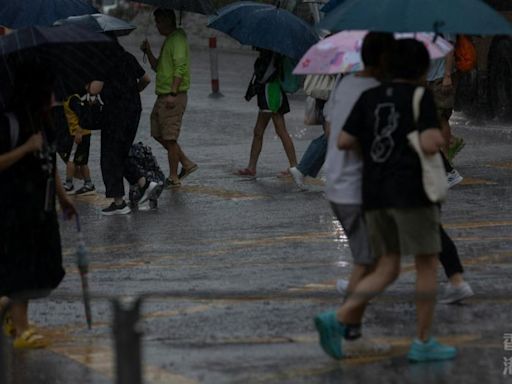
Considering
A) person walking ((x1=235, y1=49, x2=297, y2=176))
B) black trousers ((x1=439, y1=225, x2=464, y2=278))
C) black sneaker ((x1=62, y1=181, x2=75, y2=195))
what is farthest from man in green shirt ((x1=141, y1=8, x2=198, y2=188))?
black trousers ((x1=439, y1=225, x2=464, y2=278))

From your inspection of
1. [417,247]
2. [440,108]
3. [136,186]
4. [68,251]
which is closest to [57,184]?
[417,247]

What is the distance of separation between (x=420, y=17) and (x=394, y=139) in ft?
3.05

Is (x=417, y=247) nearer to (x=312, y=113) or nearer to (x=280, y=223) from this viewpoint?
(x=280, y=223)

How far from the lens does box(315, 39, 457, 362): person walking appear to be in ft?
24.0

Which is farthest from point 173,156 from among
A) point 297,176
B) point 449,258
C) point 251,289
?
point 449,258

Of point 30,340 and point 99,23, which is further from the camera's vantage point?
point 99,23

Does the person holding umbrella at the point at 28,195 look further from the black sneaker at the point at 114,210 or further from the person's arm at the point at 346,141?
the black sneaker at the point at 114,210

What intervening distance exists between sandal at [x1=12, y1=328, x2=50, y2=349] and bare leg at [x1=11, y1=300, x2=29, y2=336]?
0.04m

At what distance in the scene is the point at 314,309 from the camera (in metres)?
9.02

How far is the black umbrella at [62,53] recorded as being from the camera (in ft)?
28.7

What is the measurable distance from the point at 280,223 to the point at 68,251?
1902 mm

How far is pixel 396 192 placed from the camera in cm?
734

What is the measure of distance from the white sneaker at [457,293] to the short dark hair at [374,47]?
1.77 meters

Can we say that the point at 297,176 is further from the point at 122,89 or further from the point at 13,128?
the point at 13,128
